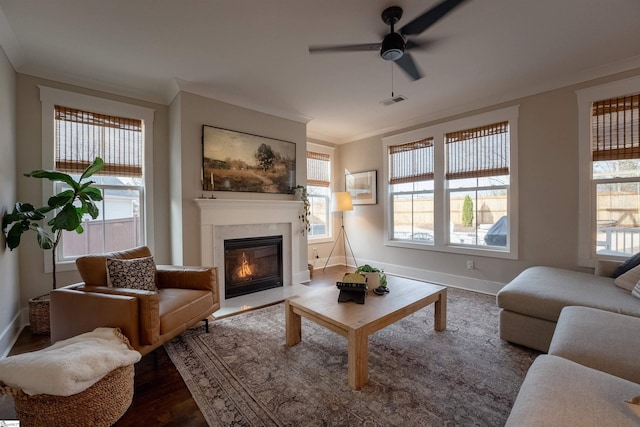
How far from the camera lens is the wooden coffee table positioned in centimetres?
181

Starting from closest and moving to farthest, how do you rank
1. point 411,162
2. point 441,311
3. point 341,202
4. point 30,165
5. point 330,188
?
point 441,311 → point 30,165 → point 411,162 → point 341,202 → point 330,188

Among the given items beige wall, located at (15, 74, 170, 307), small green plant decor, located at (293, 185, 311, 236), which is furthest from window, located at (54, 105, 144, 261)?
small green plant decor, located at (293, 185, 311, 236)

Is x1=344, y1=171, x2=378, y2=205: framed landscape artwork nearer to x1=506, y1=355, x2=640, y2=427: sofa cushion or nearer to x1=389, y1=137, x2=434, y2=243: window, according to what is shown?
x1=389, y1=137, x2=434, y2=243: window

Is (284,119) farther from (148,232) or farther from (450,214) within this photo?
(450,214)

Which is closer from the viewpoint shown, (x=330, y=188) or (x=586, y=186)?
(x=586, y=186)

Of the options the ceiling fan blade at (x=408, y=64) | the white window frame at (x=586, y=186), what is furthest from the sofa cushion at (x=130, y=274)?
the white window frame at (x=586, y=186)

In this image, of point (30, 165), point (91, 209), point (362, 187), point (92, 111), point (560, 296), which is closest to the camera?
point (560, 296)

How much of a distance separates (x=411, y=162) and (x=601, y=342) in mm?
3569

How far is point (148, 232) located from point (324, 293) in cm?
258

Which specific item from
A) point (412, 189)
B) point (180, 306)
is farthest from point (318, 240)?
point (180, 306)

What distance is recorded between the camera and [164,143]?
12.1 ft

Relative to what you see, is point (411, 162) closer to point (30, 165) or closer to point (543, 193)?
point (543, 193)

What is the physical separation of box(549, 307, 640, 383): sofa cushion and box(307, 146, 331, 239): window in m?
4.09

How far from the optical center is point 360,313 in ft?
6.65
